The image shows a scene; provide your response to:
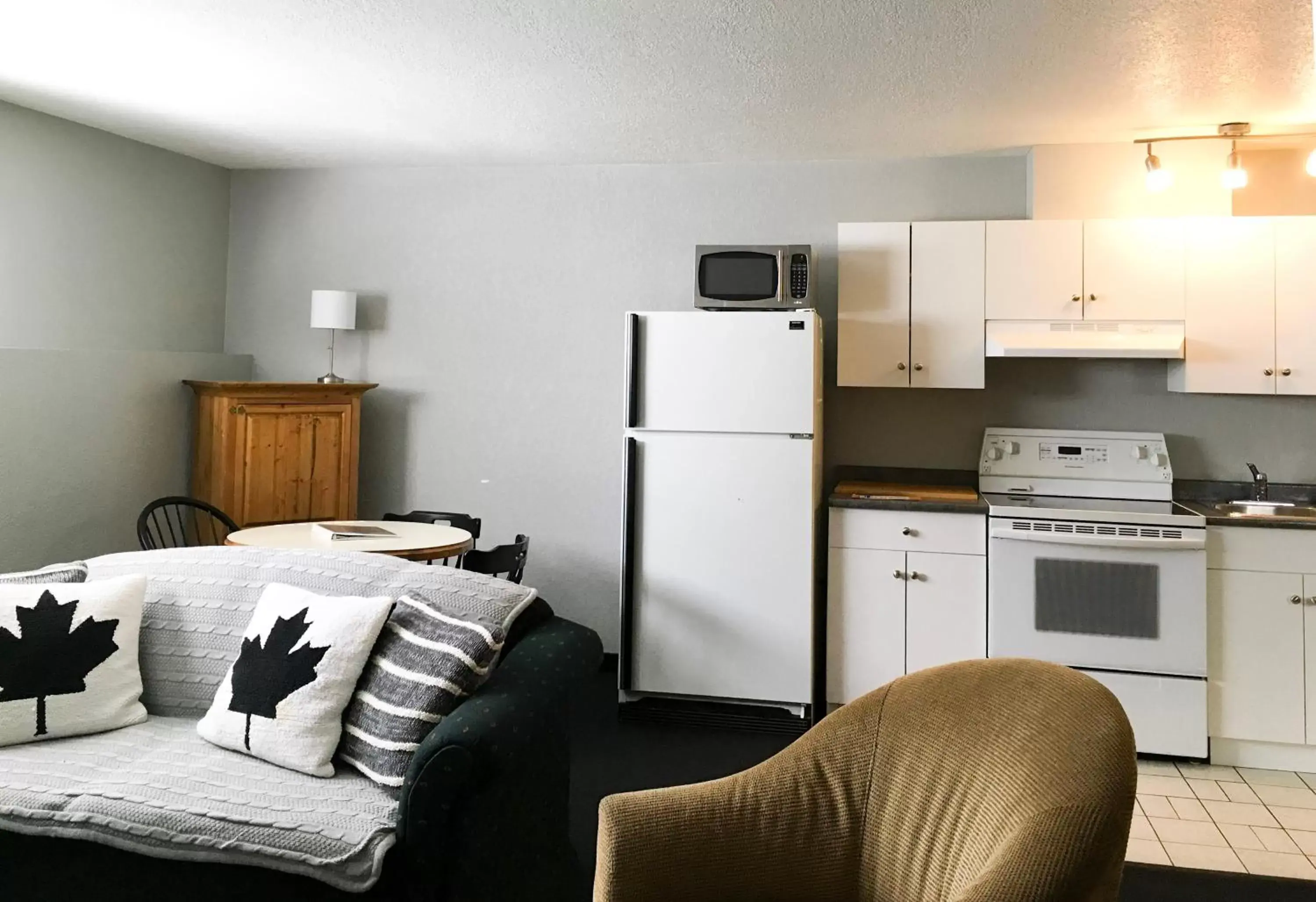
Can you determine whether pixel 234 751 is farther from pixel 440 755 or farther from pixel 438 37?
pixel 438 37

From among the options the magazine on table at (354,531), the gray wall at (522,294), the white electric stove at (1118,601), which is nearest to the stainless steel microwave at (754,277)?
the gray wall at (522,294)

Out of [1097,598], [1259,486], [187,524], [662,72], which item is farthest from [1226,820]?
[187,524]

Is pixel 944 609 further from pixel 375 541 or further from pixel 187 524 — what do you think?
pixel 187 524

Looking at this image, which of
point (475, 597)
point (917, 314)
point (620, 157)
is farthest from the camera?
point (620, 157)

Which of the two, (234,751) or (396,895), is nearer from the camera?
→ (396,895)

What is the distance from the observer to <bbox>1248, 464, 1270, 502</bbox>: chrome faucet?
13.0ft

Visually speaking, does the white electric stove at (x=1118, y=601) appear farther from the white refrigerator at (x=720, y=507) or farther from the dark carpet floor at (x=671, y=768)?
the dark carpet floor at (x=671, y=768)

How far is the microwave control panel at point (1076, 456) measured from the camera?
4.05 meters

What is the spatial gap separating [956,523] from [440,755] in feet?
8.23

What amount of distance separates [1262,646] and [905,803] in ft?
8.47

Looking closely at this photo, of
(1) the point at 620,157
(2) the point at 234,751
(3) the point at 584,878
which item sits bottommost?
(3) the point at 584,878

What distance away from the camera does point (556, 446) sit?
15.1 feet

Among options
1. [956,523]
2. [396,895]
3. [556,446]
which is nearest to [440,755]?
[396,895]

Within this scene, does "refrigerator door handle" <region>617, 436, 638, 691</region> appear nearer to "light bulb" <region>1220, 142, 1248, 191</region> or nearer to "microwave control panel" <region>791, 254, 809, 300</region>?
"microwave control panel" <region>791, 254, 809, 300</region>
